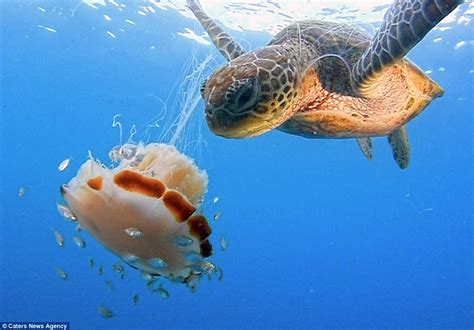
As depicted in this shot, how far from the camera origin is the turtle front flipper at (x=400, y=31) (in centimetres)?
A: 308

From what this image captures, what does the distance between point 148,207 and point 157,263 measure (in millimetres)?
442

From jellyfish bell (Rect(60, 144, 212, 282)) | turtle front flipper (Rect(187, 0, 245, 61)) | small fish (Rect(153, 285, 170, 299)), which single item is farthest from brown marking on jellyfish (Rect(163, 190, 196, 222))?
turtle front flipper (Rect(187, 0, 245, 61))

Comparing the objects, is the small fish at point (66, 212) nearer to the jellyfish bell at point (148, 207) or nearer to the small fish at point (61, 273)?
the jellyfish bell at point (148, 207)

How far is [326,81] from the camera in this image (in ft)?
13.3

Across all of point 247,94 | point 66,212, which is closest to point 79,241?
point 66,212

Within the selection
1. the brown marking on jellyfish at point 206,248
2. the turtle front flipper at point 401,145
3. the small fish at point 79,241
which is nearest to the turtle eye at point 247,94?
the brown marking on jellyfish at point 206,248

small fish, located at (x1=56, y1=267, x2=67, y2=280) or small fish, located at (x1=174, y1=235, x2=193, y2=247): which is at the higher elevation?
small fish, located at (x1=174, y1=235, x2=193, y2=247)

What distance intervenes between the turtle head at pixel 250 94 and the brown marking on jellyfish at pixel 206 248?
0.80 metres

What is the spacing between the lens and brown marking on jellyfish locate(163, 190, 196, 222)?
8.24 ft

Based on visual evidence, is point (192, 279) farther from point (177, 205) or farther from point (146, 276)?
point (177, 205)

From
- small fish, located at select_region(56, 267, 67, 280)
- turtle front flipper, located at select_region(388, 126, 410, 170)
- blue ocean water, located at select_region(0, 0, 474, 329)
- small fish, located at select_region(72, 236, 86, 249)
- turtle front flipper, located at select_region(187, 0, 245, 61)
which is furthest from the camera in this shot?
blue ocean water, located at select_region(0, 0, 474, 329)

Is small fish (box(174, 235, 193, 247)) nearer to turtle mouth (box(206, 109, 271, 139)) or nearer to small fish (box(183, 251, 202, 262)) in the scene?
small fish (box(183, 251, 202, 262))

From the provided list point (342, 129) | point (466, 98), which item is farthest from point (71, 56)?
point (342, 129)

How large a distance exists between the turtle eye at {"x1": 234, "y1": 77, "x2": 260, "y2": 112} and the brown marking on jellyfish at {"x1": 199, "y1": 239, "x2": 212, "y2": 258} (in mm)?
921
